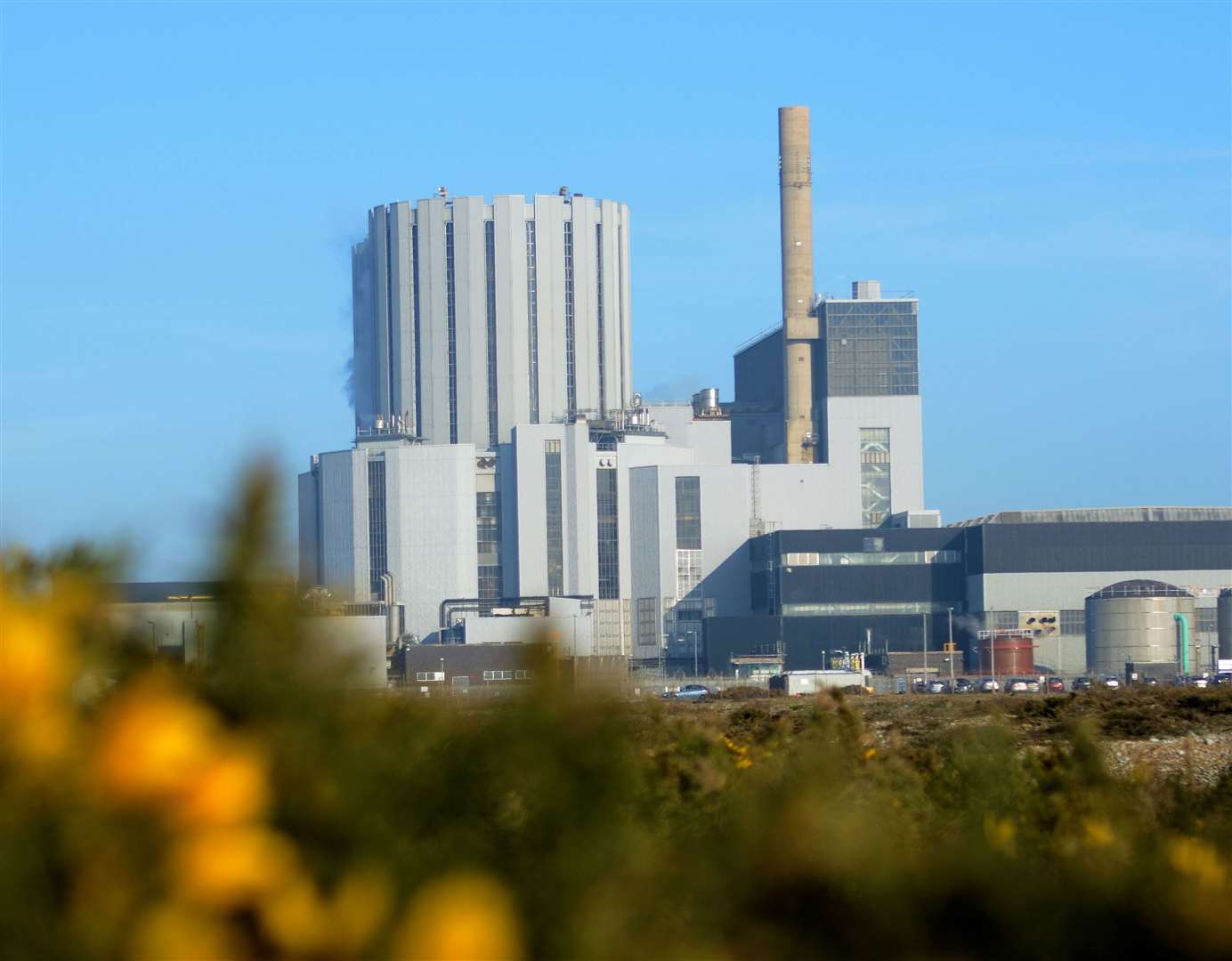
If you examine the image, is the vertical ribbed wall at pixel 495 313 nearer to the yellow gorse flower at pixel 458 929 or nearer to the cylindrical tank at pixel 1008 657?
the cylindrical tank at pixel 1008 657

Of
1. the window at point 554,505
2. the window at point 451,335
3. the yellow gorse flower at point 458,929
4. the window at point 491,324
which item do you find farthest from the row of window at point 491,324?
the yellow gorse flower at point 458,929

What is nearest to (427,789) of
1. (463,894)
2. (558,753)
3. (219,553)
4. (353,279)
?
(558,753)

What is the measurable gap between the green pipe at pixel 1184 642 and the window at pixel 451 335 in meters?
40.2

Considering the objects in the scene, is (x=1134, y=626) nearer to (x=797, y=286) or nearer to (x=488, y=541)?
(x=797, y=286)

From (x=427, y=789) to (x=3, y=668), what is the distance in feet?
2.70

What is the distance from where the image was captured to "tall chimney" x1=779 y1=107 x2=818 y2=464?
93.3m

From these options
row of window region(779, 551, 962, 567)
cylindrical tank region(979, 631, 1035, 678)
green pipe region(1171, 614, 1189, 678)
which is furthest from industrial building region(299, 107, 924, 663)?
green pipe region(1171, 614, 1189, 678)

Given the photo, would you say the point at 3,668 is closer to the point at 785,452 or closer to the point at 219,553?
the point at 219,553

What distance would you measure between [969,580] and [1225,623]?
12.9 metres

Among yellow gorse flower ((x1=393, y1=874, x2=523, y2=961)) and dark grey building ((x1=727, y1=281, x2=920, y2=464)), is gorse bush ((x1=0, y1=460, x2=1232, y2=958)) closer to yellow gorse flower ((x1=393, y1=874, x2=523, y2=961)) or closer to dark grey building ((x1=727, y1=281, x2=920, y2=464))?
yellow gorse flower ((x1=393, y1=874, x2=523, y2=961))

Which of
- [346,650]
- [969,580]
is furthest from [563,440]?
[346,650]

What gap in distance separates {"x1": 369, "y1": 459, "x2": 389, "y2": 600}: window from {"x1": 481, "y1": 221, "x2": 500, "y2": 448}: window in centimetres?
762

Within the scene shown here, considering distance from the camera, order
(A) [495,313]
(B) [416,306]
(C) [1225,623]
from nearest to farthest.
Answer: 1. (C) [1225,623]
2. (A) [495,313]
3. (B) [416,306]

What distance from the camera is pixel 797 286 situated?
316 ft
